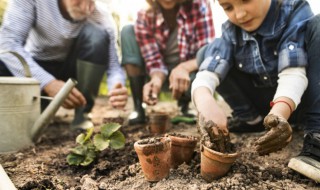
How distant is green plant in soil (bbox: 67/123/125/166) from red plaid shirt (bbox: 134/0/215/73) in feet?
4.03

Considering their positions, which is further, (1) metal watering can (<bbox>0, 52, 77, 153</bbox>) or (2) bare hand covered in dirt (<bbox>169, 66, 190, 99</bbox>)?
(2) bare hand covered in dirt (<bbox>169, 66, 190, 99</bbox>)

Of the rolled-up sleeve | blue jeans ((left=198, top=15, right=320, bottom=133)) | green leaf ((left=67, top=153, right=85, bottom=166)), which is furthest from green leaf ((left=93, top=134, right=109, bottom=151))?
the rolled-up sleeve

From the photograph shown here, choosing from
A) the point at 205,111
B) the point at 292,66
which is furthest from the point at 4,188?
the point at 292,66

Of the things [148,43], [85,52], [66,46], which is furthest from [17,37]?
[148,43]

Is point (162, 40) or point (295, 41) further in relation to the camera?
point (162, 40)

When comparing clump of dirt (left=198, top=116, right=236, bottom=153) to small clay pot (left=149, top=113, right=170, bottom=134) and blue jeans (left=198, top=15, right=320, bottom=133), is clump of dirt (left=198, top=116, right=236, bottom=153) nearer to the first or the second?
blue jeans (left=198, top=15, right=320, bottom=133)

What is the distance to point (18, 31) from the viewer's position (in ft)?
8.14

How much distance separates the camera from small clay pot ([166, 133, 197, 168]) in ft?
4.92

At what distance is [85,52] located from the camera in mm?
2881

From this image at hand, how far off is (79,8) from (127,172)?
1.72 metres

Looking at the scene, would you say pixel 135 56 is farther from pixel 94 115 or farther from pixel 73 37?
pixel 94 115

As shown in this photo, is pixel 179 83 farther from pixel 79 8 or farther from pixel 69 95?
pixel 79 8

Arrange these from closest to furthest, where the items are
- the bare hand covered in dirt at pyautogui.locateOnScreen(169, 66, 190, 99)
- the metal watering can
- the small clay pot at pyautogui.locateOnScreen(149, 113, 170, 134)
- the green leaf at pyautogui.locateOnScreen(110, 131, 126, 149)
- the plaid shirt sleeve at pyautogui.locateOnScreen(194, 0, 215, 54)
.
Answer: the green leaf at pyautogui.locateOnScreen(110, 131, 126, 149) → the metal watering can → the small clay pot at pyautogui.locateOnScreen(149, 113, 170, 134) → the bare hand covered in dirt at pyautogui.locateOnScreen(169, 66, 190, 99) → the plaid shirt sleeve at pyautogui.locateOnScreen(194, 0, 215, 54)

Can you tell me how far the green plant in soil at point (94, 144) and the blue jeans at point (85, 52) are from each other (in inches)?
49.7
